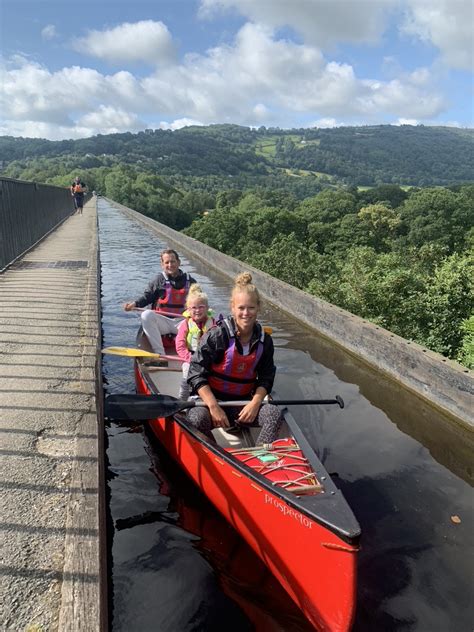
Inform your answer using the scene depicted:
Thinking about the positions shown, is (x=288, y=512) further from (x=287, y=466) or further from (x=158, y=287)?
(x=158, y=287)

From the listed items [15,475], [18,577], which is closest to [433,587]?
[18,577]

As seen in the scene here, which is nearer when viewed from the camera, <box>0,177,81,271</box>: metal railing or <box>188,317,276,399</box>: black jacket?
<box>188,317,276,399</box>: black jacket

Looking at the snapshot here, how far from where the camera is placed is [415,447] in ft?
20.3

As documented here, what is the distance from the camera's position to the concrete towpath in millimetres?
2863

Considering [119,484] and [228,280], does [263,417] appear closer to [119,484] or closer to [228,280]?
[119,484]

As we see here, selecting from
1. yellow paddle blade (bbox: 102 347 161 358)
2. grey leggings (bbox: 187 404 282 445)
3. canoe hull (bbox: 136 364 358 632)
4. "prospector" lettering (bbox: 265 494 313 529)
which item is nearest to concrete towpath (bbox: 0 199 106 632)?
yellow paddle blade (bbox: 102 347 161 358)

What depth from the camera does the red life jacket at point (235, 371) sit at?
4.94m

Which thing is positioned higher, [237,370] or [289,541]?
[237,370]

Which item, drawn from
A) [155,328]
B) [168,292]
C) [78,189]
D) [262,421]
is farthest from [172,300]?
[78,189]

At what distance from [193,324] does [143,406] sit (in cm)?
151

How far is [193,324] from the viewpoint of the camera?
6375mm

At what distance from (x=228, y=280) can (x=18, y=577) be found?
567 inches

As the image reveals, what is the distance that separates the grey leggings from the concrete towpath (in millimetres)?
936

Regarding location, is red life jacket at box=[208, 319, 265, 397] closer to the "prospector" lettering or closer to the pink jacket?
the pink jacket
